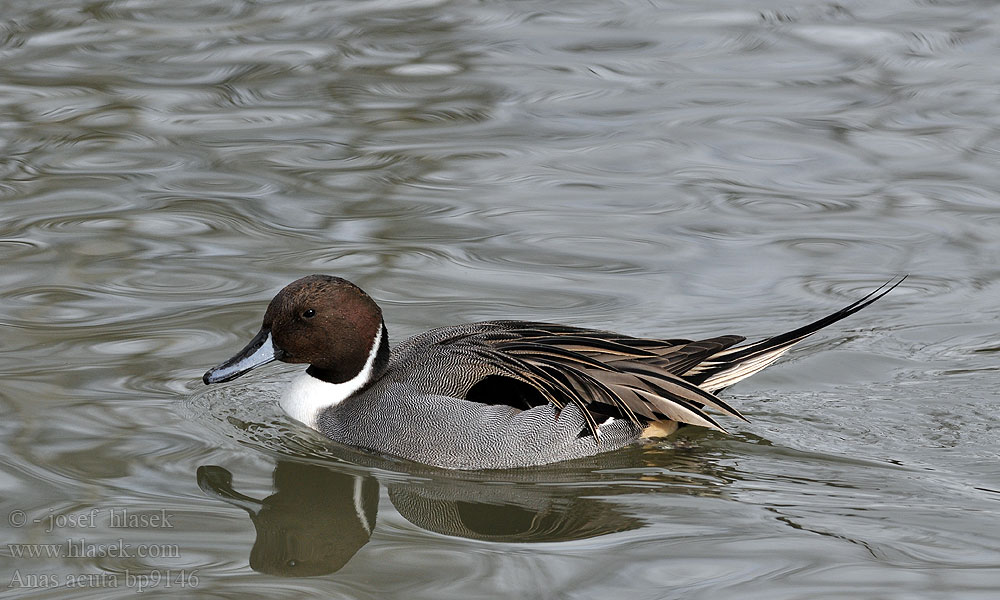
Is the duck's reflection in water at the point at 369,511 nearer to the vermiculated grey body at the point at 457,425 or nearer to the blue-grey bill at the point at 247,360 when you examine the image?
the vermiculated grey body at the point at 457,425

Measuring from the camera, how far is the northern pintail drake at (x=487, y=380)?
6047mm

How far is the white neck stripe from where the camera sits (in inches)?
249

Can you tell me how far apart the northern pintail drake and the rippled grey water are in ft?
0.40

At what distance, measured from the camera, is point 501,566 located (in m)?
5.14

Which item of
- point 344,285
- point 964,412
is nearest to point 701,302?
point 964,412

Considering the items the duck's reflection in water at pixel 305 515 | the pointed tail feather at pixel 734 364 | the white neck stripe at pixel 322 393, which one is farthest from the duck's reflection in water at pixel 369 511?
the pointed tail feather at pixel 734 364

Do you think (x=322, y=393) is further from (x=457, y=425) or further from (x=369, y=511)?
(x=369, y=511)

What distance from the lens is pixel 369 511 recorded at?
5676 mm

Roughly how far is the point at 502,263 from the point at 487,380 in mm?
2123

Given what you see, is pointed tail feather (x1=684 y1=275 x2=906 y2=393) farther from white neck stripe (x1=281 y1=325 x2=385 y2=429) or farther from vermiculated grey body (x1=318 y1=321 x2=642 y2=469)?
Answer: white neck stripe (x1=281 y1=325 x2=385 y2=429)

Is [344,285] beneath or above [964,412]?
above

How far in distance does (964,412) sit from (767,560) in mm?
1694

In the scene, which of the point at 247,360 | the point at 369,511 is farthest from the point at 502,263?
the point at 369,511

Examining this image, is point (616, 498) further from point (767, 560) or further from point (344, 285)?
point (344, 285)
